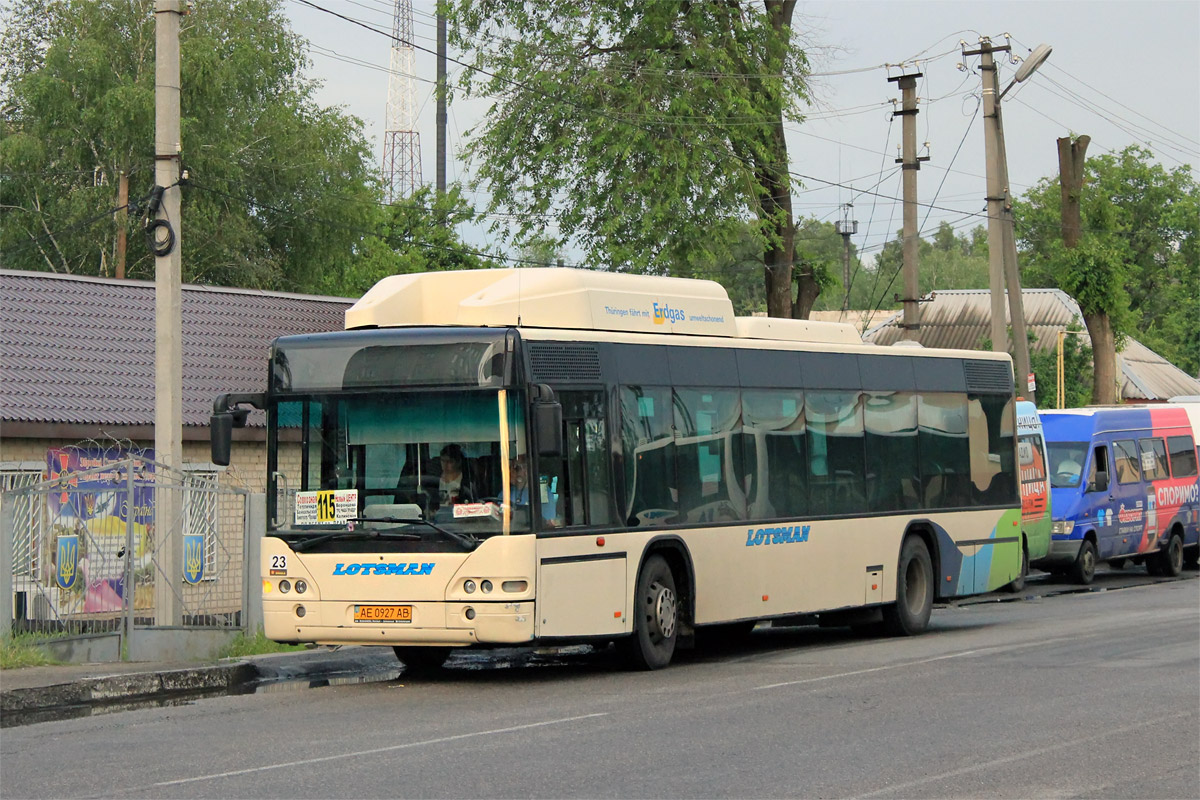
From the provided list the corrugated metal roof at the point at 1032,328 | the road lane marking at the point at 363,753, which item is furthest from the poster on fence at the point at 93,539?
the corrugated metal roof at the point at 1032,328

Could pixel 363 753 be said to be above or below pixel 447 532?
below

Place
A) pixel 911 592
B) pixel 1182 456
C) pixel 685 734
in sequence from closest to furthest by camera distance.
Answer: pixel 685 734 < pixel 911 592 < pixel 1182 456

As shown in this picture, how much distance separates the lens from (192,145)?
42781mm

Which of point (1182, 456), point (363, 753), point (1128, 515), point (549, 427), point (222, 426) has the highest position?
point (1182, 456)

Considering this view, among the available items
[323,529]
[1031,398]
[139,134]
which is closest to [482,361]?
[323,529]

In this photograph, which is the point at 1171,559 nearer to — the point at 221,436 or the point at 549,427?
the point at 549,427

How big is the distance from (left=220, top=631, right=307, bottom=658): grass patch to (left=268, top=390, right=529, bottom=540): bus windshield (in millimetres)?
2714

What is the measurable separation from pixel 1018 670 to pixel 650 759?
561 cm

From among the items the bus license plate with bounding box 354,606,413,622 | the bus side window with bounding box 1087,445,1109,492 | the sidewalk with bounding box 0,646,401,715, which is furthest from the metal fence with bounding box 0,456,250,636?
the bus side window with bounding box 1087,445,1109,492

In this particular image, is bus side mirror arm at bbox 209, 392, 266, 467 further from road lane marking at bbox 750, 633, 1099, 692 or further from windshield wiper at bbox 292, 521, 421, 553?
road lane marking at bbox 750, 633, 1099, 692

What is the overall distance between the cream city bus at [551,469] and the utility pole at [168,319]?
7.85 feet

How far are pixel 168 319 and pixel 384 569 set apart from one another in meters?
4.25

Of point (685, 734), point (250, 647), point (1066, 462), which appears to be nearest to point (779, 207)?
point (1066, 462)

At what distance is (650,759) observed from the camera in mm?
9305
